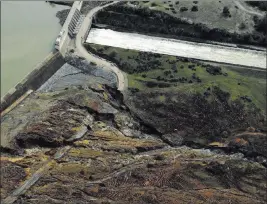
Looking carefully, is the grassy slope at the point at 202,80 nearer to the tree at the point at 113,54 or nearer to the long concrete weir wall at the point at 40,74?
the tree at the point at 113,54

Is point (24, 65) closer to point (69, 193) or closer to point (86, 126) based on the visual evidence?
point (86, 126)

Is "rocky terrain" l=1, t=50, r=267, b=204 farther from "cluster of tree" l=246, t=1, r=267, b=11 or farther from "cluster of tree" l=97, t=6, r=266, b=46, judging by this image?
"cluster of tree" l=246, t=1, r=267, b=11

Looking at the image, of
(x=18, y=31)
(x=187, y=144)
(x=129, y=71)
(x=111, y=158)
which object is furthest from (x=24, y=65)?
(x=187, y=144)

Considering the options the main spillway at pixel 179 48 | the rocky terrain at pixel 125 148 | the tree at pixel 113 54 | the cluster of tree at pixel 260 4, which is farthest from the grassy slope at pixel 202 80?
the cluster of tree at pixel 260 4

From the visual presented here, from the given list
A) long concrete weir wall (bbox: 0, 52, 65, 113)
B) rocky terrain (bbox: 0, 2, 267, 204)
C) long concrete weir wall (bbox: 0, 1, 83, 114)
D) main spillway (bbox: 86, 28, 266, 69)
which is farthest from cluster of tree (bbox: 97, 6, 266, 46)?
long concrete weir wall (bbox: 0, 52, 65, 113)

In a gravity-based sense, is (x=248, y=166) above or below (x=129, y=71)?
below

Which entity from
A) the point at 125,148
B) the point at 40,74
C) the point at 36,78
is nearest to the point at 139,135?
the point at 125,148
